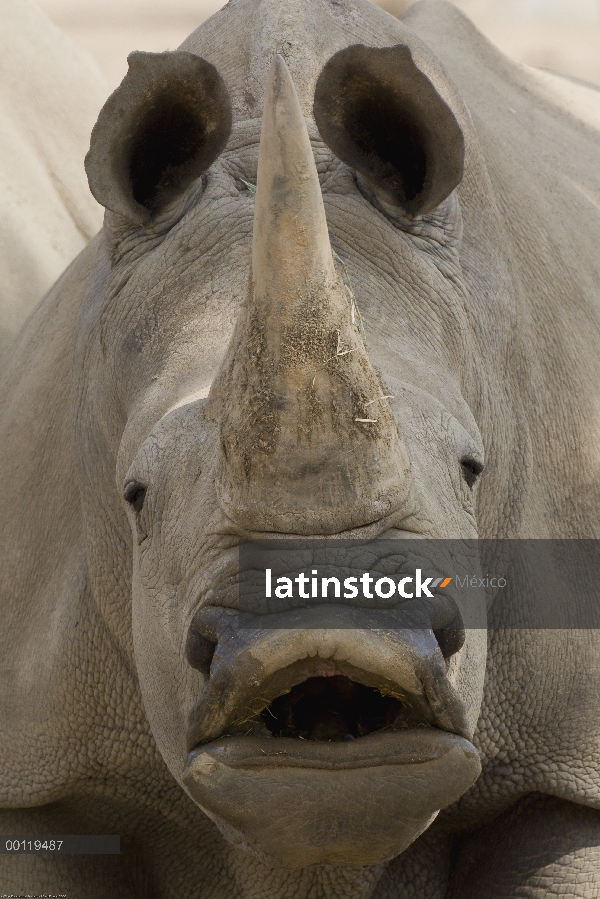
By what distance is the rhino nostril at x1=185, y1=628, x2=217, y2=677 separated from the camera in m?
2.45

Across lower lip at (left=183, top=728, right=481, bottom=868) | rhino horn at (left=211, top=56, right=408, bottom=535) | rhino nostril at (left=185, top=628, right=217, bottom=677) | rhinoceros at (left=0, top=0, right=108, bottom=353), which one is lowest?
rhinoceros at (left=0, top=0, right=108, bottom=353)

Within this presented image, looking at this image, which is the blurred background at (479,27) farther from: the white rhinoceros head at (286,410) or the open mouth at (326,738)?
the open mouth at (326,738)

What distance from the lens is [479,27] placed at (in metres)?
9.10

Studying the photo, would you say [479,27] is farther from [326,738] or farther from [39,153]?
[326,738]

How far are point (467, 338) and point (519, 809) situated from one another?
Result: 118 centimetres

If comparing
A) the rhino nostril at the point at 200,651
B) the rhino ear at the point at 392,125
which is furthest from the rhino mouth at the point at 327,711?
the rhino ear at the point at 392,125

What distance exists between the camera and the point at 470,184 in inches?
144

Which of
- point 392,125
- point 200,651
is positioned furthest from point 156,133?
point 200,651

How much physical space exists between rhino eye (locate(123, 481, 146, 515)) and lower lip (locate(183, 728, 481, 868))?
563 mm

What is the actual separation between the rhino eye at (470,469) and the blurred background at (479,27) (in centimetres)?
563

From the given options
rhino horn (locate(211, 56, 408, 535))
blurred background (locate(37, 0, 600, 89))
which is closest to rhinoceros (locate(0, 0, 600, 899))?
rhino horn (locate(211, 56, 408, 535))

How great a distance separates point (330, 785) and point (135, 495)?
0.76 m

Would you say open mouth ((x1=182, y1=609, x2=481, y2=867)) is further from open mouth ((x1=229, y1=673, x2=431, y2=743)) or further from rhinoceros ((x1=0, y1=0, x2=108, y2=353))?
rhinoceros ((x1=0, y1=0, x2=108, y2=353))

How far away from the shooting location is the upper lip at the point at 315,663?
89.4 inches
